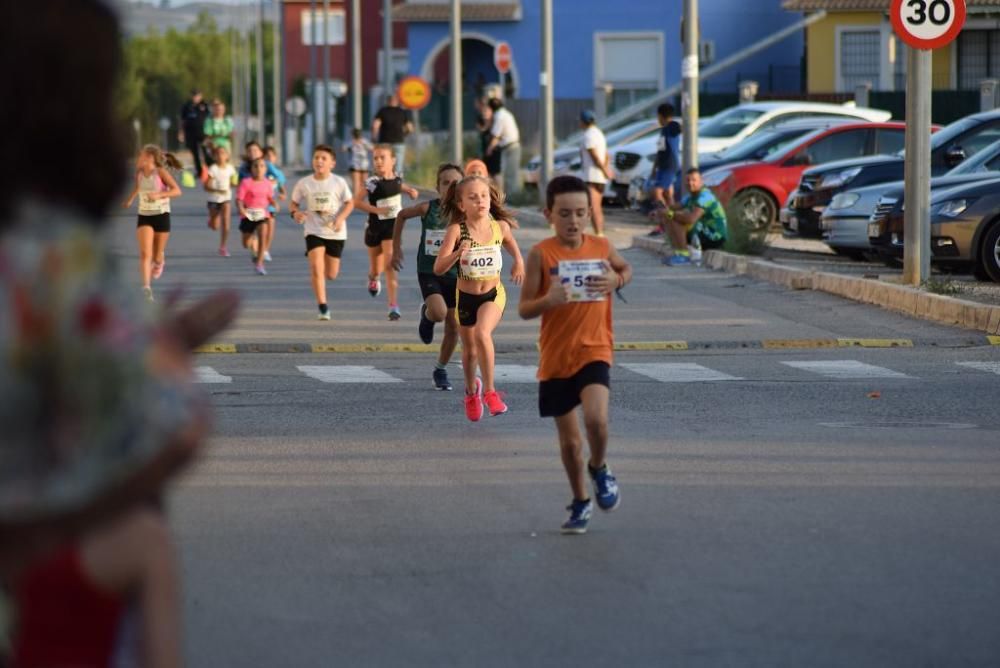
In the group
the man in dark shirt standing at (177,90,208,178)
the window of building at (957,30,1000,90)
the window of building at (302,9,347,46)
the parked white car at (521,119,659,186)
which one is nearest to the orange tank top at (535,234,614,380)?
the parked white car at (521,119,659,186)

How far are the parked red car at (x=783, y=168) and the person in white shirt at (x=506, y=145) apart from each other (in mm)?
7075

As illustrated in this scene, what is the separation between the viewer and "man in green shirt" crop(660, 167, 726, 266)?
24.0m

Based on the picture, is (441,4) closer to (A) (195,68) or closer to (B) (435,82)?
(B) (435,82)

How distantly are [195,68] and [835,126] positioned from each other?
108m

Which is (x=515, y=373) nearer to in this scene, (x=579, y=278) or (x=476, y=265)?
(x=476, y=265)

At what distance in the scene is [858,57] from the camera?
172 ft

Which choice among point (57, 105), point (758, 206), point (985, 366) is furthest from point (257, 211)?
point (57, 105)

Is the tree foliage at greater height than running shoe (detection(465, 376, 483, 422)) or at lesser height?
greater

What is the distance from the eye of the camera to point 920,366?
14.3 meters

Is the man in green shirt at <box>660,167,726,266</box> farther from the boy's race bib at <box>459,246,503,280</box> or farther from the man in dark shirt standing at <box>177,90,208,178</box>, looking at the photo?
the man in dark shirt standing at <box>177,90,208,178</box>

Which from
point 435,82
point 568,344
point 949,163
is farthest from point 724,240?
point 435,82

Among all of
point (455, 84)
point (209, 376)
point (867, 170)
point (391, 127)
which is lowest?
point (209, 376)

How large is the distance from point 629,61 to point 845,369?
1947 inches

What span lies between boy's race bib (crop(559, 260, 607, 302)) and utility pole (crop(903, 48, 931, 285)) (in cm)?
Answer: 1117
